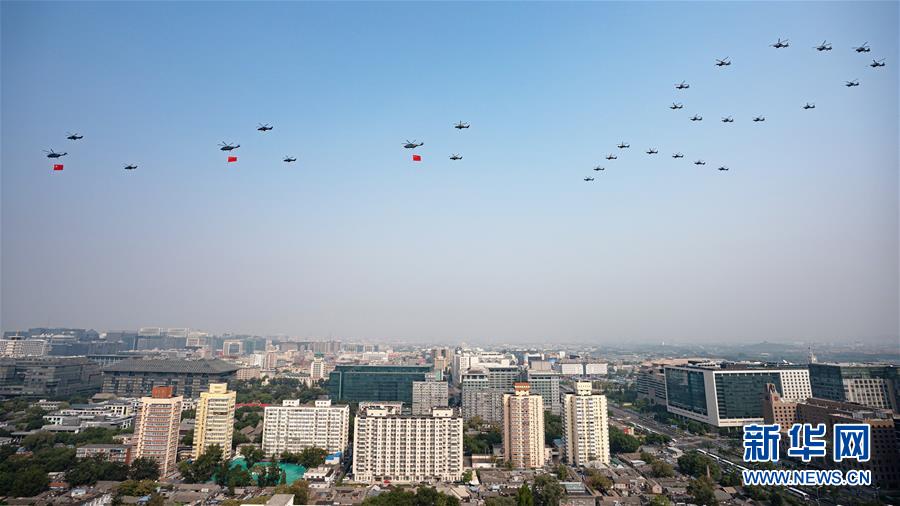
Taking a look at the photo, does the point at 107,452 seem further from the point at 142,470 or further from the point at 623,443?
the point at 623,443

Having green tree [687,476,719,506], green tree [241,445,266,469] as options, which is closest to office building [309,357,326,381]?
green tree [241,445,266,469]

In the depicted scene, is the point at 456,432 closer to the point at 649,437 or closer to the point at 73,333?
the point at 649,437

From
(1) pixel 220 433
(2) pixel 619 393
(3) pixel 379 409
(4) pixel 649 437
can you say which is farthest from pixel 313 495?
(2) pixel 619 393

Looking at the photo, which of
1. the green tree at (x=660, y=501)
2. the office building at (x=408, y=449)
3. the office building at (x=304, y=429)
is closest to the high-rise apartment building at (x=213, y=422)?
the office building at (x=304, y=429)

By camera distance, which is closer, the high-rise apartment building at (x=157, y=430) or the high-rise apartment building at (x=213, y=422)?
the high-rise apartment building at (x=157, y=430)

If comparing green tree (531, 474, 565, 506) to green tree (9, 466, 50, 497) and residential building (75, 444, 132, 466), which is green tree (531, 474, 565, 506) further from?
green tree (9, 466, 50, 497)

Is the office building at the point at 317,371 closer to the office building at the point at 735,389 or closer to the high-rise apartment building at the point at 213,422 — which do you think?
the high-rise apartment building at the point at 213,422

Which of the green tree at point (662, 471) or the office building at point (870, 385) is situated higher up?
the office building at point (870, 385)
